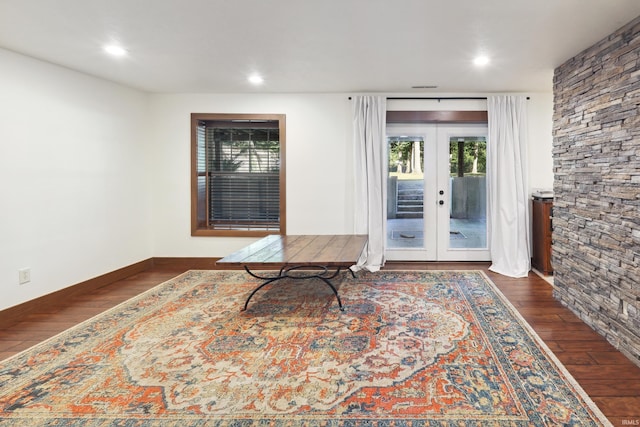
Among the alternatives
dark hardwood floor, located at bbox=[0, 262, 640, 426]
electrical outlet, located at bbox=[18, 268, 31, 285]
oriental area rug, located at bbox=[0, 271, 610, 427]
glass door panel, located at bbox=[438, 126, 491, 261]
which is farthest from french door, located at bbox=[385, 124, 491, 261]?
electrical outlet, located at bbox=[18, 268, 31, 285]

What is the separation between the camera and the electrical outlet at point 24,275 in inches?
126

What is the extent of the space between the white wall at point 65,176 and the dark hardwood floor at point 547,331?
1.03 feet

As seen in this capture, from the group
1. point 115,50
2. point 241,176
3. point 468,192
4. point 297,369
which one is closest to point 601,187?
point 468,192

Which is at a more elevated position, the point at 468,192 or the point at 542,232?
the point at 468,192

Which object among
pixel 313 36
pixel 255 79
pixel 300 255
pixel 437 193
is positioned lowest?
pixel 300 255

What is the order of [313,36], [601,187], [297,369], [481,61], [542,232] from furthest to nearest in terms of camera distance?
1. [542,232]
2. [481,61]
3. [313,36]
4. [601,187]
5. [297,369]

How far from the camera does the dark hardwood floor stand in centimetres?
197

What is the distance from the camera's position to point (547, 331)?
277 centimetres

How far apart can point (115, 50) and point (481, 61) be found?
133 inches

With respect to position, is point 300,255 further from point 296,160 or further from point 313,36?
point 296,160

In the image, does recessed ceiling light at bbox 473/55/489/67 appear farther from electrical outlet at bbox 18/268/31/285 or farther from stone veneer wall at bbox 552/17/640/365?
electrical outlet at bbox 18/268/31/285

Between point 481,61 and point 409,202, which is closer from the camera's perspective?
point 481,61

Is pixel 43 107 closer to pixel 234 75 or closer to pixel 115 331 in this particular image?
pixel 234 75

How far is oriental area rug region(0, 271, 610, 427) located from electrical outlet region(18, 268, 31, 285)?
82 cm
